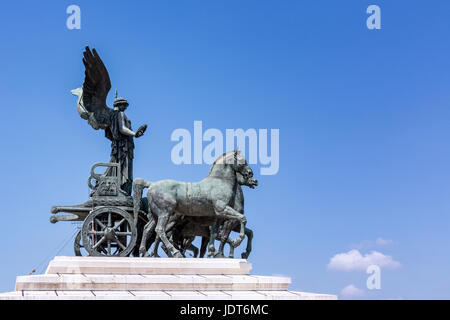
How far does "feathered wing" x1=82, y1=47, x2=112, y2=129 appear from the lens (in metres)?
22.8

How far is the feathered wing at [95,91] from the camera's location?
2280cm

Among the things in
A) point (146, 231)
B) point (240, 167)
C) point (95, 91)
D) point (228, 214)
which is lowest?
point (146, 231)

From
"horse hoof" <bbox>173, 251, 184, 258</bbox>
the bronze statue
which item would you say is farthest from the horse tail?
"horse hoof" <bbox>173, 251, 184, 258</bbox>

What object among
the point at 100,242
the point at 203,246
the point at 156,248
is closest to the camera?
the point at 100,242

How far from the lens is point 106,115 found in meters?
23.1

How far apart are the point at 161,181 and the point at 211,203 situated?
5.16 ft

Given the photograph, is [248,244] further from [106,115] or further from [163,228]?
[106,115]

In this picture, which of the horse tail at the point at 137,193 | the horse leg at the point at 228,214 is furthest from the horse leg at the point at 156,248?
the horse leg at the point at 228,214

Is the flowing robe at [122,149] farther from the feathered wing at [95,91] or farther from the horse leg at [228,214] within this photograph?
the horse leg at [228,214]

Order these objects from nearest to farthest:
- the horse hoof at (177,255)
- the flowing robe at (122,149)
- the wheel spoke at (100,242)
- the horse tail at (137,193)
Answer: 1. the horse hoof at (177,255)
2. the wheel spoke at (100,242)
3. the horse tail at (137,193)
4. the flowing robe at (122,149)

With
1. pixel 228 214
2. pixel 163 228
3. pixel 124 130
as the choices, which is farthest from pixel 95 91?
pixel 228 214

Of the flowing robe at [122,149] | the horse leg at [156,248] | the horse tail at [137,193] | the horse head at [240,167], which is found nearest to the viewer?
the horse leg at [156,248]

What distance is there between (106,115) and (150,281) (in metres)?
6.31
